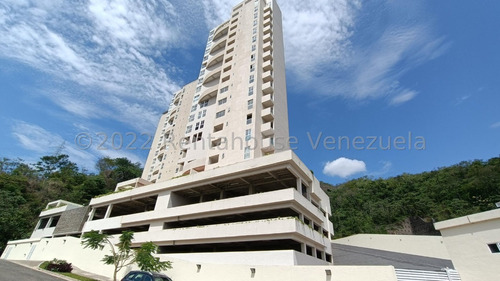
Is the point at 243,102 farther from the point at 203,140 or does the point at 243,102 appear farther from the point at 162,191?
the point at 162,191

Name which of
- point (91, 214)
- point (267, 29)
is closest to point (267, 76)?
point (267, 29)

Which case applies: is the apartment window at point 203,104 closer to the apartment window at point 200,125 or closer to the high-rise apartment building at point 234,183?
the high-rise apartment building at point 234,183

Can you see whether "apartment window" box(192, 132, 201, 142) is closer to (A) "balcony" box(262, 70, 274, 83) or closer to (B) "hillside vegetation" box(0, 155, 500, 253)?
(A) "balcony" box(262, 70, 274, 83)

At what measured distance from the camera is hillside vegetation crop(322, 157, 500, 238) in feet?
147

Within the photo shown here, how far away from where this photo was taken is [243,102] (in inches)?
1351

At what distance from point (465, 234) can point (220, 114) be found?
3033 cm

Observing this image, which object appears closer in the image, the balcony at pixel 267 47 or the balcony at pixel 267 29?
the balcony at pixel 267 47

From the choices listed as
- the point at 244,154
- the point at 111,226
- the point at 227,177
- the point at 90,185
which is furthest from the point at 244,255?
the point at 90,185

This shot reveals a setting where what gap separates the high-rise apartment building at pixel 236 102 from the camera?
31.7 m

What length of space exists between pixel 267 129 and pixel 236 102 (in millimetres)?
6810

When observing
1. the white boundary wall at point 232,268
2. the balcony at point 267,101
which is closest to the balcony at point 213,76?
the balcony at point 267,101

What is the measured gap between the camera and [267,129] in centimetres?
3148

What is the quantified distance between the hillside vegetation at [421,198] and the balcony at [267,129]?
27328 mm

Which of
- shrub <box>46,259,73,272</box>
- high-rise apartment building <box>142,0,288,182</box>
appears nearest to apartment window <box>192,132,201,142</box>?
high-rise apartment building <box>142,0,288,182</box>
